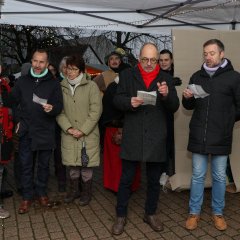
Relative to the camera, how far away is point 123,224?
3.85 meters

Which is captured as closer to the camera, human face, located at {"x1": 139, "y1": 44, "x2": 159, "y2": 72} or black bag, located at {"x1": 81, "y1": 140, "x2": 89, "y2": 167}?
human face, located at {"x1": 139, "y1": 44, "x2": 159, "y2": 72}

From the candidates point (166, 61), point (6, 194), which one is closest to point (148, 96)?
point (166, 61)

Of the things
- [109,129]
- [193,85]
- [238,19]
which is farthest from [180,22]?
[193,85]

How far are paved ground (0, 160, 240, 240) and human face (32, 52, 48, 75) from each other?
1.64 meters

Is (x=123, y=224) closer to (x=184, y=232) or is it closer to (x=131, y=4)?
(x=184, y=232)

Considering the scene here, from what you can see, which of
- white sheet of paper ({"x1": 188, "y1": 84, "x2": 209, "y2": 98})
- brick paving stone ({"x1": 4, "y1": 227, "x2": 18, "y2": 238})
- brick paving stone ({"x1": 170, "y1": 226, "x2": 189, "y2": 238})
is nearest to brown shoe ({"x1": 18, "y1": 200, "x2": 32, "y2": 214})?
brick paving stone ({"x1": 4, "y1": 227, "x2": 18, "y2": 238})

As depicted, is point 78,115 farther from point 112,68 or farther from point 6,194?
point 6,194

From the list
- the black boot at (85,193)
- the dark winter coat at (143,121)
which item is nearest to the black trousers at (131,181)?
the dark winter coat at (143,121)

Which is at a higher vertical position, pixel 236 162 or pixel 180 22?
pixel 180 22

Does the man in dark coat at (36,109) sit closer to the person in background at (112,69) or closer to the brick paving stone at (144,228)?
the person in background at (112,69)

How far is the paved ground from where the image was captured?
376 cm

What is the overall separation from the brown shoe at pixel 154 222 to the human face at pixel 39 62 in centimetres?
199

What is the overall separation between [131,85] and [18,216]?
201cm

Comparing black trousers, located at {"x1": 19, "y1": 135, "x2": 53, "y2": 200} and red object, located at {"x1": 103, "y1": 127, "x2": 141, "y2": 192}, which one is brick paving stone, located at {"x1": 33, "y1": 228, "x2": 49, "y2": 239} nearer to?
black trousers, located at {"x1": 19, "y1": 135, "x2": 53, "y2": 200}
